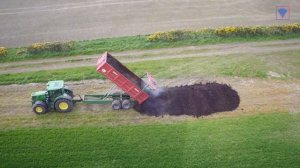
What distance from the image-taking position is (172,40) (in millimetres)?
31906

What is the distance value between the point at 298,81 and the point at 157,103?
10.00m

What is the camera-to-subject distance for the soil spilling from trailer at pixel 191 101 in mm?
22984

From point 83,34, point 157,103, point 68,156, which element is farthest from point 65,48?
point 68,156

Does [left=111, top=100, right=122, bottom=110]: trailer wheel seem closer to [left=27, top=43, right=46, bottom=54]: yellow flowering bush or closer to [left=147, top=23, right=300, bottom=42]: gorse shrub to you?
[left=147, top=23, right=300, bottom=42]: gorse shrub

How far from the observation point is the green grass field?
63.1ft

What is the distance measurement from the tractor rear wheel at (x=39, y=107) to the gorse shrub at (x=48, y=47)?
8.94 meters

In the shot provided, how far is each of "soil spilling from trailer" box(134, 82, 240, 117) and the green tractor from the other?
412cm

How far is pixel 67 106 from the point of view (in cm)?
2312

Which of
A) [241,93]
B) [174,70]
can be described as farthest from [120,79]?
[241,93]

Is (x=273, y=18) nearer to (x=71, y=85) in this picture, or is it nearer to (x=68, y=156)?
(x=71, y=85)

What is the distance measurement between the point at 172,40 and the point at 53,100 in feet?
40.7

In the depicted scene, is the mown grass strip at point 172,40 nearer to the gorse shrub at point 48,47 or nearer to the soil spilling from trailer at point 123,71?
the gorse shrub at point 48,47

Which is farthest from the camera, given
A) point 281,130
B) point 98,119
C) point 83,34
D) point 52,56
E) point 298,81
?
point 83,34

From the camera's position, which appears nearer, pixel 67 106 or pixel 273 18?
pixel 67 106
